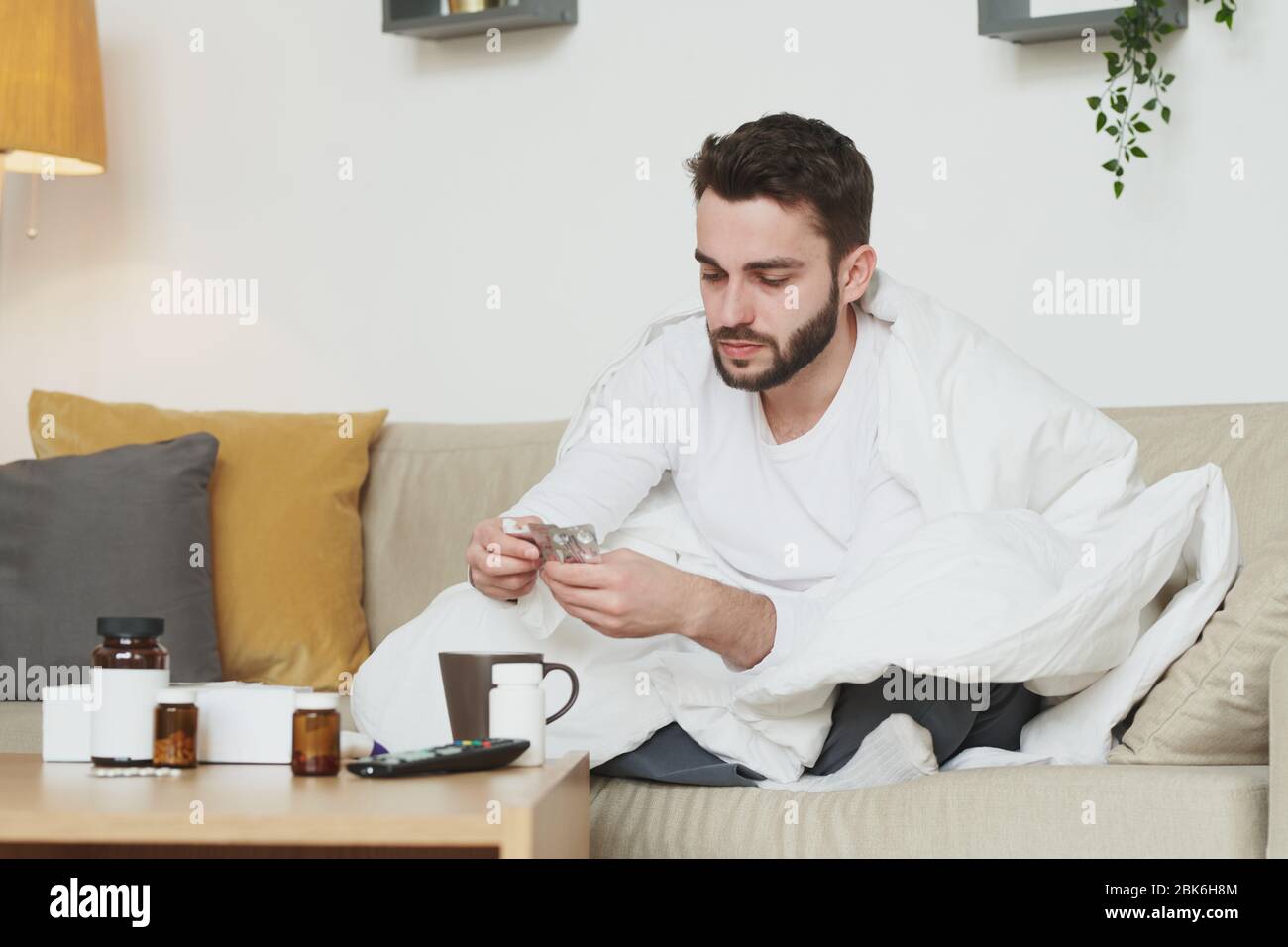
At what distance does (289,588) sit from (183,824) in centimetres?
137

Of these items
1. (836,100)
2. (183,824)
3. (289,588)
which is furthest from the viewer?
(836,100)

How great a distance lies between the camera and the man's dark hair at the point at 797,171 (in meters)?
1.98

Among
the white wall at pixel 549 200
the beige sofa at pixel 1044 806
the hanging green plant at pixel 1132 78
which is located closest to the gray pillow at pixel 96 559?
the beige sofa at pixel 1044 806

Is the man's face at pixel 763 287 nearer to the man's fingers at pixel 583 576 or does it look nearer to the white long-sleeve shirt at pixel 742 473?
the white long-sleeve shirt at pixel 742 473

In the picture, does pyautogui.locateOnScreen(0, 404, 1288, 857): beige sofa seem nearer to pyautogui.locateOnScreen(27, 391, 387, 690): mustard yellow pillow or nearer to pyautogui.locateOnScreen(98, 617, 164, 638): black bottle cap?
pyautogui.locateOnScreen(27, 391, 387, 690): mustard yellow pillow

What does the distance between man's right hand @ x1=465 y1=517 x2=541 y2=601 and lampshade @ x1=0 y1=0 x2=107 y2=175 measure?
1.46 meters

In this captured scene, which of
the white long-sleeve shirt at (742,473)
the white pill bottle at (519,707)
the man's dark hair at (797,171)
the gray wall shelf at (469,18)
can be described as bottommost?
the white pill bottle at (519,707)

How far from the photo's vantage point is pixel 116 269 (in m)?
3.21

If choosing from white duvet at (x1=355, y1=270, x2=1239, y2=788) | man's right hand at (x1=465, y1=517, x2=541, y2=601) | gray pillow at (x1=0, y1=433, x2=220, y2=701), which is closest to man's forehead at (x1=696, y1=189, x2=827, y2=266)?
white duvet at (x1=355, y1=270, x2=1239, y2=788)

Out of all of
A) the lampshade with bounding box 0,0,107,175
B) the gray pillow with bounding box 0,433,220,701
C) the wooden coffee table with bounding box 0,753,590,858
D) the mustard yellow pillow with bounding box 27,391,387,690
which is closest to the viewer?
the wooden coffee table with bounding box 0,753,590,858

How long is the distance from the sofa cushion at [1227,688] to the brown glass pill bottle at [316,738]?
32.9 inches

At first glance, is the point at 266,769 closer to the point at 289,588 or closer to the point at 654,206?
the point at 289,588

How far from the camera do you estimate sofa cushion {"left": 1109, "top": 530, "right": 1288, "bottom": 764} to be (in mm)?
1601
